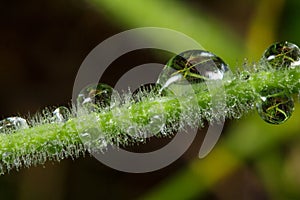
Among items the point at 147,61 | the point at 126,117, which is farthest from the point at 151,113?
the point at 147,61

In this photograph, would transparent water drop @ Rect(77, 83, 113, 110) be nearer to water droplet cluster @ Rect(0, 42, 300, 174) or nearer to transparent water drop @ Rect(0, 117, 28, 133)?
water droplet cluster @ Rect(0, 42, 300, 174)

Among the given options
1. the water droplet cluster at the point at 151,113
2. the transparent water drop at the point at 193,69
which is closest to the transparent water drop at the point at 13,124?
the water droplet cluster at the point at 151,113

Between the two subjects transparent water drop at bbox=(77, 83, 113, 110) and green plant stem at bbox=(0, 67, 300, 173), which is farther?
transparent water drop at bbox=(77, 83, 113, 110)

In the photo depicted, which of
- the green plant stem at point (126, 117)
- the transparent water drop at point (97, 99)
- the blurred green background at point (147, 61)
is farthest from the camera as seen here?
the blurred green background at point (147, 61)

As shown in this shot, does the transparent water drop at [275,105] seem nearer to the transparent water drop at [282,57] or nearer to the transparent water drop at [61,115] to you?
the transparent water drop at [282,57]

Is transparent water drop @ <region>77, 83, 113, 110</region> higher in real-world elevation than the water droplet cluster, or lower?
higher

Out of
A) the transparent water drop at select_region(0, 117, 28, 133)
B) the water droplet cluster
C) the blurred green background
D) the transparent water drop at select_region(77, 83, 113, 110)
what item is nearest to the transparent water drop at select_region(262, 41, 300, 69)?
the water droplet cluster

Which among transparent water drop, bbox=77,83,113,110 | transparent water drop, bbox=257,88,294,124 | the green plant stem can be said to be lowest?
transparent water drop, bbox=257,88,294,124
